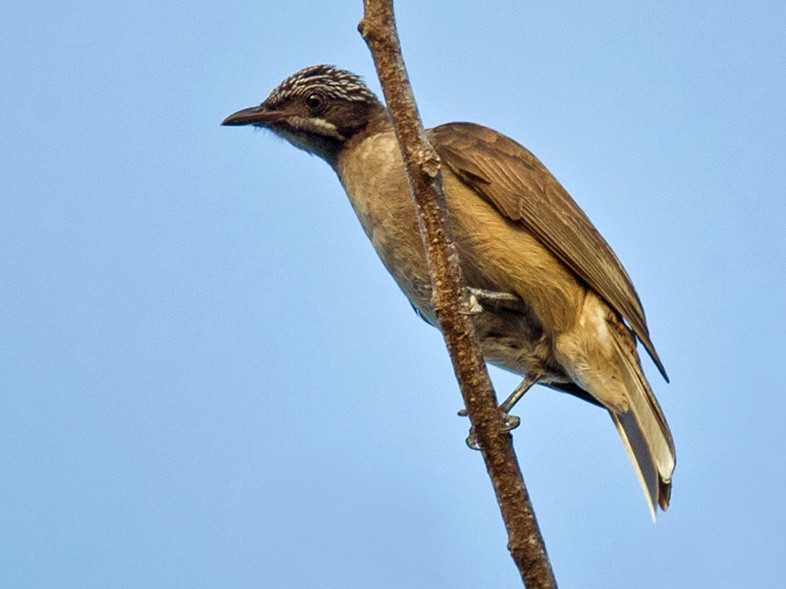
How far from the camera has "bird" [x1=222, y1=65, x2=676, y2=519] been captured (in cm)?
716

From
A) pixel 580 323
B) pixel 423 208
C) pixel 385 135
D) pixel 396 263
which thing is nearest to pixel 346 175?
pixel 385 135

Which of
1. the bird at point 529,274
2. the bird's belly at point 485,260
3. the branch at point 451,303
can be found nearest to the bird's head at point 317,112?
the bird at point 529,274

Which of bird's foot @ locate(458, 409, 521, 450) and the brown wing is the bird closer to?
the brown wing

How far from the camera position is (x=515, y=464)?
5.71 meters

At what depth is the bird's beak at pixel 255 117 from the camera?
823 centimetres

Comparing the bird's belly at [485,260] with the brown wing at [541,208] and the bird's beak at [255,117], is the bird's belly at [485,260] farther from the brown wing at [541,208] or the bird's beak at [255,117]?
the bird's beak at [255,117]

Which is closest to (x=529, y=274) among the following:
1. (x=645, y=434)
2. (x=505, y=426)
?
(x=645, y=434)

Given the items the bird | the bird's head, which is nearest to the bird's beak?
the bird's head

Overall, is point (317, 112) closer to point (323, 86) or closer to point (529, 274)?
point (323, 86)

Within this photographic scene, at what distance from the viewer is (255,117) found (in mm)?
8242

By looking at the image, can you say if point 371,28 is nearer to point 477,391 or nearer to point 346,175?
point 477,391

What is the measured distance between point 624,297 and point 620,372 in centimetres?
48

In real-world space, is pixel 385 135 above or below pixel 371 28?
above

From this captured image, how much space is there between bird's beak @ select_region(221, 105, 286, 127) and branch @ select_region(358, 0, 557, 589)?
3014 millimetres
